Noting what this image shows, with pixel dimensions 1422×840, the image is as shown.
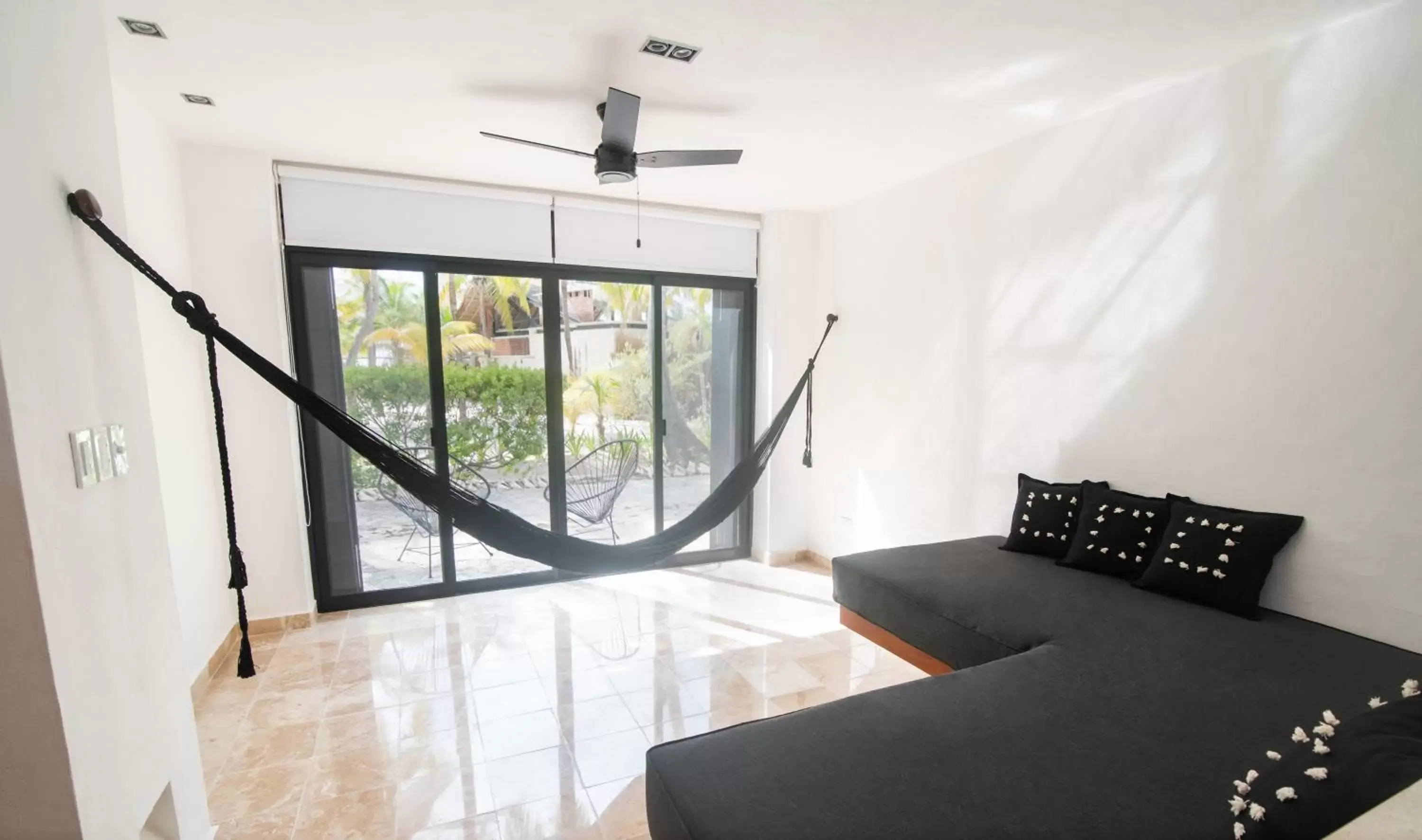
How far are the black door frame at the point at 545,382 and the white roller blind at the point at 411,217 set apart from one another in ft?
0.21

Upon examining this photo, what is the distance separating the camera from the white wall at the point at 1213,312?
1.64 m

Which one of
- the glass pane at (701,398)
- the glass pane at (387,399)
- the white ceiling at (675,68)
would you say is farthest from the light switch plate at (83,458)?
the glass pane at (701,398)

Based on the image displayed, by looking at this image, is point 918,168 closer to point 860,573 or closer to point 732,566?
point 860,573

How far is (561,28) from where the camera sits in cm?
173

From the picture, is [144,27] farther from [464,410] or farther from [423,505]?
[423,505]

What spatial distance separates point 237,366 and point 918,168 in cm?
345

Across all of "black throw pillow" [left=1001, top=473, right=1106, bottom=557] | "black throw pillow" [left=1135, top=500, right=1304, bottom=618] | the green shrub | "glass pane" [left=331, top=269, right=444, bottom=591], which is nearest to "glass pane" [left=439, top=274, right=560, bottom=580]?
the green shrub

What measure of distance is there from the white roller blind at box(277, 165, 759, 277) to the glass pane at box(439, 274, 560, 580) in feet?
0.74

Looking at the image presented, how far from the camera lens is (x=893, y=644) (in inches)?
88.5

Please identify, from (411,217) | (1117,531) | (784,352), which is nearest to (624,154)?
(411,217)

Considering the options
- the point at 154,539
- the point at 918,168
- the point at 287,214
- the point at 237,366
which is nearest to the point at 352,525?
the point at 237,366

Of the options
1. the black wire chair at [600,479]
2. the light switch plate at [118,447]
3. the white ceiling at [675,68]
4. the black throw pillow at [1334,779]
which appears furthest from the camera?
the black wire chair at [600,479]

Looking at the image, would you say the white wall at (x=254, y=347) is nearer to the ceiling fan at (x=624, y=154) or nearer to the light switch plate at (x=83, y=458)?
the ceiling fan at (x=624, y=154)

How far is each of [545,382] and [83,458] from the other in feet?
8.02
